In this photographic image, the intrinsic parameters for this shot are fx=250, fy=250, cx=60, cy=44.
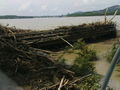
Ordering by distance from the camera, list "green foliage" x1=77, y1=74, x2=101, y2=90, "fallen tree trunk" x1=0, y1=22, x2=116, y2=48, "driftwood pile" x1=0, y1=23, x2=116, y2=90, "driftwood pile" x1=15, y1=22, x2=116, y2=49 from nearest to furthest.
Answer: "green foliage" x1=77, y1=74, x2=101, y2=90
"driftwood pile" x1=0, y1=23, x2=116, y2=90
"fallen tree trunk" x1=0, y1=22, x2=116, y2=48
"driftwood pile" x1=15, y1=22, x2=116, y2=49

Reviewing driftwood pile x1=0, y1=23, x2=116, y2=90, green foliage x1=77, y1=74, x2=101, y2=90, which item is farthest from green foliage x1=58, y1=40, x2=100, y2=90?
driftwood pile x1=0, y1=23, x2=116, y2=90

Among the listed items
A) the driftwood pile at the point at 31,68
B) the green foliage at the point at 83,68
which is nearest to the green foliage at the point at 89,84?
the driftwood pile at the point at 31,68

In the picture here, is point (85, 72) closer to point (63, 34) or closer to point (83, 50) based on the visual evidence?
point (83, 50)

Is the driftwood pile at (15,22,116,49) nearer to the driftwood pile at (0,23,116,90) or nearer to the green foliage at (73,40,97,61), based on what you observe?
the driftwood pile at (0,23,116,90)

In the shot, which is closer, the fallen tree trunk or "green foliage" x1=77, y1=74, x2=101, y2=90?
"green foliage" x1=77, y1=74, x2=101, y2=90

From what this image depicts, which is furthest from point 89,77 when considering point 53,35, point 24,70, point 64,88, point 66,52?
point 53,35

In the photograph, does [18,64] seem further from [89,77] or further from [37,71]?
[89,77]

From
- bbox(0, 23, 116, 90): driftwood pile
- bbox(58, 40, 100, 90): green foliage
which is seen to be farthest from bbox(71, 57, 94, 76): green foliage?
bbox(0, 23, 116, 90): driftwood pile

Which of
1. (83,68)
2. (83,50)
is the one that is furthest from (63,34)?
(83,68)

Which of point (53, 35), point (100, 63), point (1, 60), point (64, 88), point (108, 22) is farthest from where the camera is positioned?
point (108, 22)

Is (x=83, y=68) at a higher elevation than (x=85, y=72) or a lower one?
higher

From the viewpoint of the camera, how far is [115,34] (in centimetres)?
1914

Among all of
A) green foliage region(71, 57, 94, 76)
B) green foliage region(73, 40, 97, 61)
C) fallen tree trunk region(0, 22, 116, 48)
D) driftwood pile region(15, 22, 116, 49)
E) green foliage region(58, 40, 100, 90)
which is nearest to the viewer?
green foliage region(58, 40, 100, 90)

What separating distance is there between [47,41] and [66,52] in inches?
45.2
